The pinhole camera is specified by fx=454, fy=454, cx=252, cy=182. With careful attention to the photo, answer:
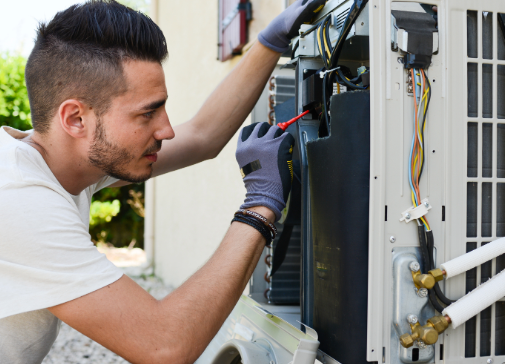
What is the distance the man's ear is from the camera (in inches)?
48.1

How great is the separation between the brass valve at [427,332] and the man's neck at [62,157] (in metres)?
0.95

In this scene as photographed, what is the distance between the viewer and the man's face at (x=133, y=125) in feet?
4.00

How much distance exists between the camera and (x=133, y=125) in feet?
4.01

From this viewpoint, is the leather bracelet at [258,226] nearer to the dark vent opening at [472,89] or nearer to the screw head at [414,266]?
the screw head at [414,266]

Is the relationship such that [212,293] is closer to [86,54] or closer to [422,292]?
[422,292]

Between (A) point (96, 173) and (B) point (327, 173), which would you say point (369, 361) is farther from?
(A) point (96, 173)

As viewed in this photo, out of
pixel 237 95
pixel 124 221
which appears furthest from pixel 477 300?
pixel 124 221

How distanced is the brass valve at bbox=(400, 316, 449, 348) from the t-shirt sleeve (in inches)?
25.1

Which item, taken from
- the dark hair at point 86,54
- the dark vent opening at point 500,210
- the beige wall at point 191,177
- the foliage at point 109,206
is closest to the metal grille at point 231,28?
the beige wall at point 191,177

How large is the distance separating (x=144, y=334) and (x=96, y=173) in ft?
1.88

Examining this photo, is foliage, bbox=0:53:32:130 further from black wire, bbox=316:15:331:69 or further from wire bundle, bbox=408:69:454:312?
wire bundle, bbox=408:69:454:312

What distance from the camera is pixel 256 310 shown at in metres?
1.32

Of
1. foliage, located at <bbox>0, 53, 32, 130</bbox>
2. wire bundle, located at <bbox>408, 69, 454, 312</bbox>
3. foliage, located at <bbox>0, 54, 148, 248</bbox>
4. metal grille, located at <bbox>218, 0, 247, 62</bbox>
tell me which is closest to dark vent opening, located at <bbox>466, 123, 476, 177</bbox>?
wire bundle, located at <bbox>408, 69, 454, 312</bbox>

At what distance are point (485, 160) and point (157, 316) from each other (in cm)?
80
